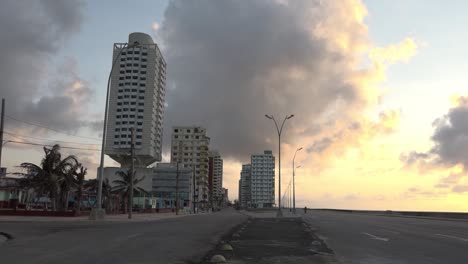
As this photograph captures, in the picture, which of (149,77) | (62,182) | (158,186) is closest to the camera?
(62,182)

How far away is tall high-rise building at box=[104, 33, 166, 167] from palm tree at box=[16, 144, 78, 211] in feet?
364

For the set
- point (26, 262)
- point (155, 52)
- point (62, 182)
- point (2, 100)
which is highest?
point (155, 52)

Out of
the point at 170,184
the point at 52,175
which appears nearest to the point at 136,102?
the point at 170,184

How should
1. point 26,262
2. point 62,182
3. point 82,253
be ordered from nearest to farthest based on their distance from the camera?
point 26,262, point 82,253, point 62,182

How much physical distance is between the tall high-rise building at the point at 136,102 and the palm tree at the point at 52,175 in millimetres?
111088

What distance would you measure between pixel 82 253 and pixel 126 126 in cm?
15596

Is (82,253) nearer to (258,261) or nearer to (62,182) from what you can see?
(258,261)

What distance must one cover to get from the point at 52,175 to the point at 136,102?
402 feet

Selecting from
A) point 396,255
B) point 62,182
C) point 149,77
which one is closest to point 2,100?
point 62,182

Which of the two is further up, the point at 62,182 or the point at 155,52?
the point at 155,52

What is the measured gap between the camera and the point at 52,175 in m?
46.4

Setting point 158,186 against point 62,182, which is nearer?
point 62,182

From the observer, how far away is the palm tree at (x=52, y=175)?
46.2 meters

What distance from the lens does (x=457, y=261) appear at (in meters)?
12.1
